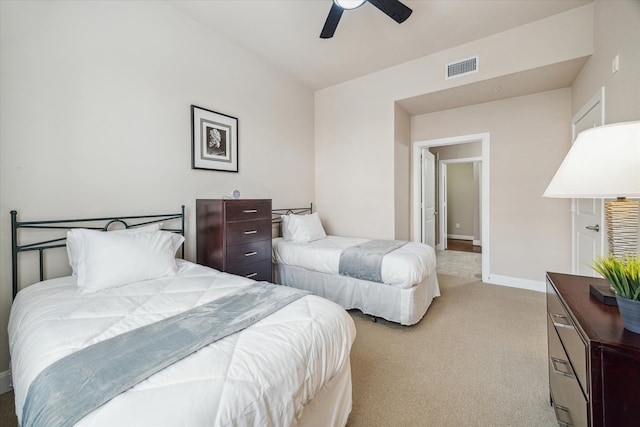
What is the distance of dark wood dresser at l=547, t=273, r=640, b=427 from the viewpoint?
2.46 feet

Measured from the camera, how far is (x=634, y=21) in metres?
1.65

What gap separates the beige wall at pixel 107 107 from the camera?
5.58 ft

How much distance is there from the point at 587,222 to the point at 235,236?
3541 millimetres

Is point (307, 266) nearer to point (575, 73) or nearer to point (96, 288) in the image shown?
point (96, 288)

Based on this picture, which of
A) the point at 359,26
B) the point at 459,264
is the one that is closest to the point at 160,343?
the point at 359,26

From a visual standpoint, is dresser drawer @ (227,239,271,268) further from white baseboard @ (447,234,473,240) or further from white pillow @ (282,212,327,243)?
white baseboard @ (447,234,473,240)

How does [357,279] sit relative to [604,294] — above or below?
below

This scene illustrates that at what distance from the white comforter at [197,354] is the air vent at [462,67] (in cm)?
323

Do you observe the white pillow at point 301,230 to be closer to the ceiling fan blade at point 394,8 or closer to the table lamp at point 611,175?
the ceiling fan blade at point 394,8

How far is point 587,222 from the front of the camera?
2.68 metres

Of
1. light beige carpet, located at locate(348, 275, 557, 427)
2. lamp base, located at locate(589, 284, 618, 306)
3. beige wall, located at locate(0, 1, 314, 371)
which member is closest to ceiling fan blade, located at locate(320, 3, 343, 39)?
beige wall, located at locate(0, 1, 314, 371)

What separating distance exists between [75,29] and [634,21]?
377cm

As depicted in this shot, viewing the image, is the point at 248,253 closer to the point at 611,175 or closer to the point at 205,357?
the point at 205,357

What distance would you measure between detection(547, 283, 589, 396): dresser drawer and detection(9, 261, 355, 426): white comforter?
849 millimetres
